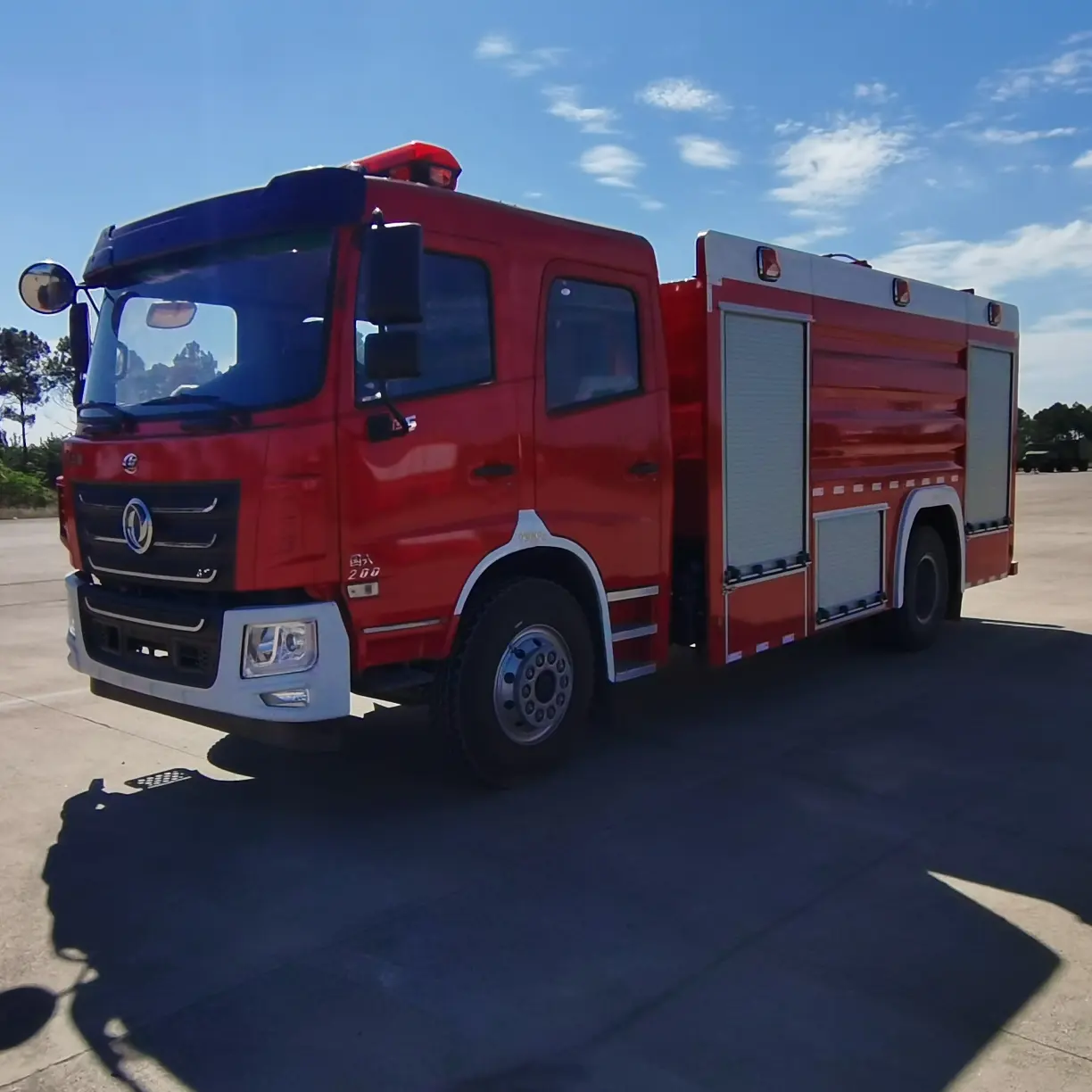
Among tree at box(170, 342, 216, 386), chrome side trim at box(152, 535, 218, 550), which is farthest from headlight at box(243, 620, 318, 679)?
tree at box(170, 342, 216, 386)

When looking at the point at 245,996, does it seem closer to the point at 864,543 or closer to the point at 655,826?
the point at 655,826

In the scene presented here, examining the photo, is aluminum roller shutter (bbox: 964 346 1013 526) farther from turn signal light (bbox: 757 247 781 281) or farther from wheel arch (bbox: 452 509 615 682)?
wheel arch (bbox: 452 509 615 682)

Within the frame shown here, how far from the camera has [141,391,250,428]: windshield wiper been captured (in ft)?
15.4

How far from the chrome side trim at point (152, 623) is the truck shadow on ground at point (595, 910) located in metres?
0.96

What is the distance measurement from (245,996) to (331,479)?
6.75 feet

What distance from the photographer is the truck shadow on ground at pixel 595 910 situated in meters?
3.24

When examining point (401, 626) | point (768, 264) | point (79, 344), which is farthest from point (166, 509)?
point (768, 264)

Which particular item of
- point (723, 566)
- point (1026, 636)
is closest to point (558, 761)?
point (723, 566)

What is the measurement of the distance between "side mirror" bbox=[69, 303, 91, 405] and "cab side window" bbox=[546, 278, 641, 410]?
249 cm

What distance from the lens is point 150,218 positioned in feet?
17.6

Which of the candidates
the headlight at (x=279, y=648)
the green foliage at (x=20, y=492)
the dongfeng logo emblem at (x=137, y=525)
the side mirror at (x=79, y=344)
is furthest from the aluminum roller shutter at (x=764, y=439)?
the green foliage at (x=20, y=492)

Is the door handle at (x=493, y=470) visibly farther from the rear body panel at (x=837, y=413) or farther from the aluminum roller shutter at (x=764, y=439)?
the aluminum roller shutter at (x=764, y=439)

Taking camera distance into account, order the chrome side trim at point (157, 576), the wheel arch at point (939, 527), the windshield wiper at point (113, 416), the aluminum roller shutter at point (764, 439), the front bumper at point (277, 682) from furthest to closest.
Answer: the wheel arch at point (939, 527) < the aluminum roller shutter at point (764, 439) < the windshield wiper at point (113, 416) < the chrome side trim at point (157, 576) < the front bumper at point (277, 682)

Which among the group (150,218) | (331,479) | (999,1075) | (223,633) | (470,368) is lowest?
(999,1075)
